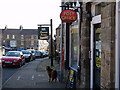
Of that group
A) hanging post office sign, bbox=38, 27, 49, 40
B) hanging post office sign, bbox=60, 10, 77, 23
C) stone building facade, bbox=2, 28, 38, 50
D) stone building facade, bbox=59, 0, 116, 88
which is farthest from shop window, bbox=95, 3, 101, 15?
stone building facade, bbox=2, 28, 38, 50

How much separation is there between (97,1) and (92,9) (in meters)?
0.58

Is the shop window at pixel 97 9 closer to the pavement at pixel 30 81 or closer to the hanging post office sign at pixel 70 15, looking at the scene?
the hanging post office sign at pixel 70 15

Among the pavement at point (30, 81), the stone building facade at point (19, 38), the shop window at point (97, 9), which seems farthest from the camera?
the stone building facade at point (19, 38)

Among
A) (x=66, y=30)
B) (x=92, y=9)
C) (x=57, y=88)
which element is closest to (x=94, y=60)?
(x=92, y=9)

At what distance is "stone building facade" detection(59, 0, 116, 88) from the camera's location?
4426 millimetres

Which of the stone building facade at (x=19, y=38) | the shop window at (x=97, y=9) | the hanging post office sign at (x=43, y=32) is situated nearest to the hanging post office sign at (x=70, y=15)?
the shop window at (x=97, y=9)

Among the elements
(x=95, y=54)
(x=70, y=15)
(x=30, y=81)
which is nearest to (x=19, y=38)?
(x=30, y=81)

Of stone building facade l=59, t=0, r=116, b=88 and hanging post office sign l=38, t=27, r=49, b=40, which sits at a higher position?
hanging post office sign l=38, t=27, r=49, b=40

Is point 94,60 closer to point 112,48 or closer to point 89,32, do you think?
point 89,32

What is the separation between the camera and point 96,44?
5.73 m

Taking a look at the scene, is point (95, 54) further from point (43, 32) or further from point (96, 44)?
point (43, 32)

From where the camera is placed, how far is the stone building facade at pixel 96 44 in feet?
14.5

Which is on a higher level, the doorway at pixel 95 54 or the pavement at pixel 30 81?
the doorway at pixel 95 54

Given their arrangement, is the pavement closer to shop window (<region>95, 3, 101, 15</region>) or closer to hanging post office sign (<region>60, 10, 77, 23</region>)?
hanging post office sign (<region>60, 10, 77, 23</region>)
